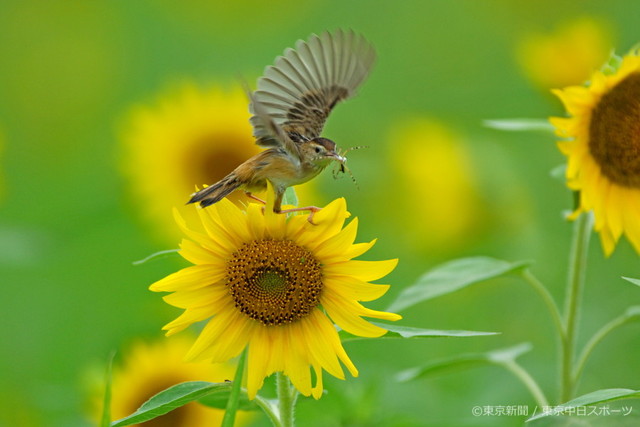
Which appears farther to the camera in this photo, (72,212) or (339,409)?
(72,212)

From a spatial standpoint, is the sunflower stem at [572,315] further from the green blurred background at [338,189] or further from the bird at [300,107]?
the bird at [300,107]

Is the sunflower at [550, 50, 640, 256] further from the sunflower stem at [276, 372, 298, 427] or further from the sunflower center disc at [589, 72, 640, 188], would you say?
the sunflower stem at [276, 372, 298, 427]

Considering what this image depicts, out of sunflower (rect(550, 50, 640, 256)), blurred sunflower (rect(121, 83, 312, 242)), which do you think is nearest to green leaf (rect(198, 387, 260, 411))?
sunflower (rect(550, 50, 640, 256))

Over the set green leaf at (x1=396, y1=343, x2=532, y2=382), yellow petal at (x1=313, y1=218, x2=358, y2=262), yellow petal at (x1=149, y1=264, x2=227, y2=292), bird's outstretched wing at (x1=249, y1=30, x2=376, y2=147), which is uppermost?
bird's outstretched wing at (x1=249, y1=30, x2=376, y2=147)

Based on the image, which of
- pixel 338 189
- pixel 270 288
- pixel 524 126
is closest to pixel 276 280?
pixel 270 288

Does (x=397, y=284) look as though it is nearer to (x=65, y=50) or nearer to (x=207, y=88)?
(x=207, y=88)

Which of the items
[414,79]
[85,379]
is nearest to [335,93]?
[85,379]

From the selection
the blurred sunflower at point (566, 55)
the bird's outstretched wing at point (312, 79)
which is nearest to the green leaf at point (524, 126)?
the bird's outstretched wing at point (312, 79)
